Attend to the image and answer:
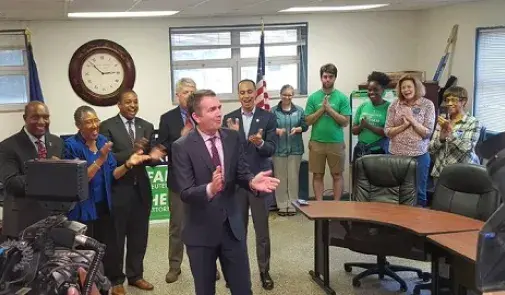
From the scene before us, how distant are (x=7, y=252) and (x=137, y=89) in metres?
5.09

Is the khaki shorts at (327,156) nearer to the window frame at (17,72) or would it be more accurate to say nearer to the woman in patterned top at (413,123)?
the woman in patterned top at (413,123)

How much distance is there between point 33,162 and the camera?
206cm

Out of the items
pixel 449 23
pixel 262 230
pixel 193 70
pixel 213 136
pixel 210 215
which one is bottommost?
pixel 262 230

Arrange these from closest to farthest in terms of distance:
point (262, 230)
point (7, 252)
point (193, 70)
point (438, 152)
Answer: point (7, 252), point (262, 230), point (438, 152), point (193, 70)

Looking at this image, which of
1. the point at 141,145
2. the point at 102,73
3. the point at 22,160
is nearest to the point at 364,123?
the point at 141,145

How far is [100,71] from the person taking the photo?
6.66m

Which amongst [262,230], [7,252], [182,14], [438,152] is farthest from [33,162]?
[182,14]

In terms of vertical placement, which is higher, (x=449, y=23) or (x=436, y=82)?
(x=449, y=23)

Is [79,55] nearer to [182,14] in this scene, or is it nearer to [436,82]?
[182,14]

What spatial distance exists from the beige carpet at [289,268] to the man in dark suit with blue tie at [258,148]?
23 centimetres

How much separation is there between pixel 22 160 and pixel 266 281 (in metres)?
2.05

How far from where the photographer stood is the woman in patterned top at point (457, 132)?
15.1ft

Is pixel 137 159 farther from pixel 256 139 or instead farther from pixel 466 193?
pixel 466 193

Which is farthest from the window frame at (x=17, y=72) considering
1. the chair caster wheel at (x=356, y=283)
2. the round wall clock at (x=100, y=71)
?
the chair caster wheel at (x=356, y=283)
